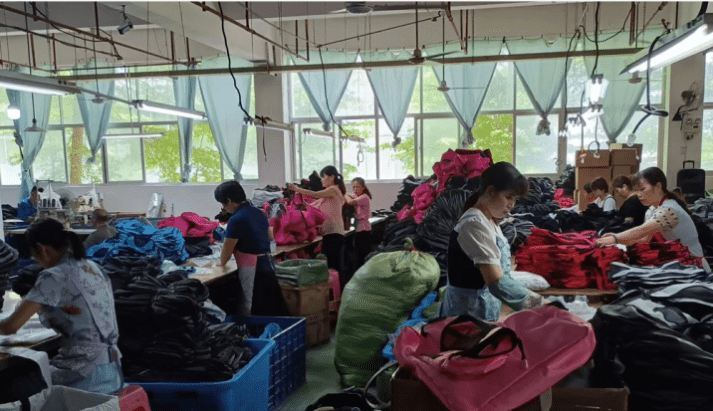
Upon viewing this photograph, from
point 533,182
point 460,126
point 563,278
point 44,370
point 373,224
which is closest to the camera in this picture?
point 44,370

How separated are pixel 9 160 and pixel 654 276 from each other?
13.4 m

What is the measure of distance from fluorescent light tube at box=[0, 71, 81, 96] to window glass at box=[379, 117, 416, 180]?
7.06 metres

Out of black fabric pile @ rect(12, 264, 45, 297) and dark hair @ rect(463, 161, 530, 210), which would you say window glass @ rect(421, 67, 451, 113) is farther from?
black fabric pile @ rect(12, 264, 45, 297)

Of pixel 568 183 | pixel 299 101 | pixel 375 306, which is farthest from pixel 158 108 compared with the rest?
pixel 568 183

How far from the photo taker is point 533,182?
241 inches

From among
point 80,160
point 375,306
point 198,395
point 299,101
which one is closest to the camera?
point 198,395

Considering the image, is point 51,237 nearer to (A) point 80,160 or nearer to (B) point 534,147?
(B) point 534,147

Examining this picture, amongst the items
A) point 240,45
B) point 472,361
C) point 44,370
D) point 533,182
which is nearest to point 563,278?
point 472,361

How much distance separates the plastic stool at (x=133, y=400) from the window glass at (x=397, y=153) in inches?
353

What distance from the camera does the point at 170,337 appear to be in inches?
94.9

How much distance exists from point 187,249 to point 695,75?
936 centimetres

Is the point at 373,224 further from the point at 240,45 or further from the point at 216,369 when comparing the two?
the point at 216,369

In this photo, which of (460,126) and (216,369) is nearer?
(216,369)

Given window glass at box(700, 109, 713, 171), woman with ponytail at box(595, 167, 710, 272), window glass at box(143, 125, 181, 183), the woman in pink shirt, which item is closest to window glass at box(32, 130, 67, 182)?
window glass at box(143, 125, 181, 183)
